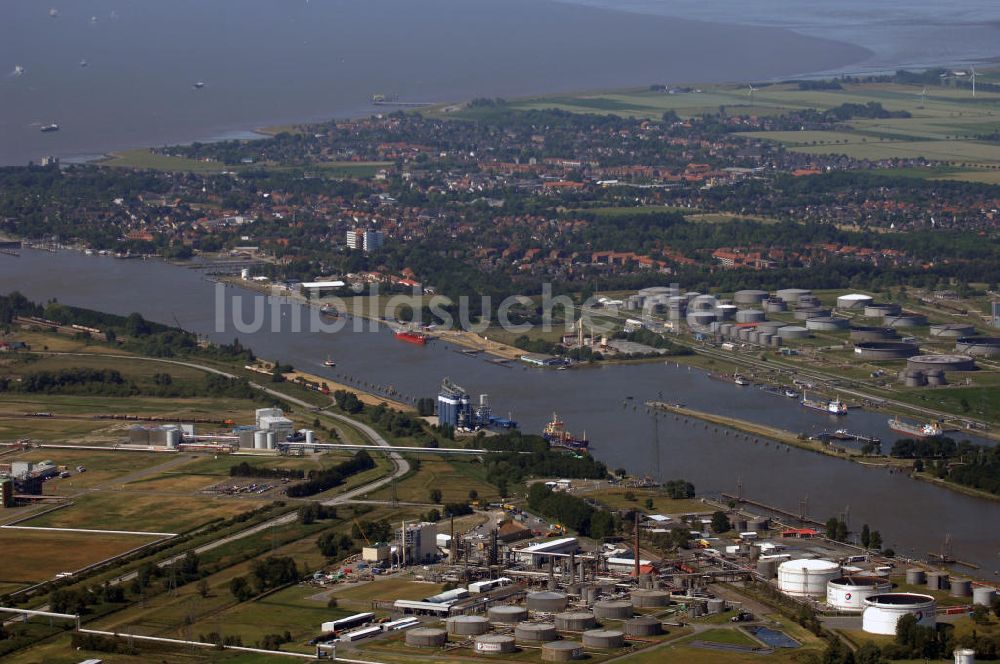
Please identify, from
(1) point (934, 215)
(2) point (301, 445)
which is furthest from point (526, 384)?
(1) point (934, 215)

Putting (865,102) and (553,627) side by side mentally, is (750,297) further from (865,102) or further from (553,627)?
(865,102)

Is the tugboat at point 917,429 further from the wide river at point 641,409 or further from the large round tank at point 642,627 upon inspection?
the large round tank at point 642,627

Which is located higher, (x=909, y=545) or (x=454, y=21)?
(x=454, y=21)

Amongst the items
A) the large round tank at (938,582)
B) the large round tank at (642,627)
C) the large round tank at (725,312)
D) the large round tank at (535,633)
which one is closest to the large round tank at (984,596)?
the large round tank at (938,582)

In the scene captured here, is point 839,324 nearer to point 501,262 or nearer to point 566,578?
point 501,262

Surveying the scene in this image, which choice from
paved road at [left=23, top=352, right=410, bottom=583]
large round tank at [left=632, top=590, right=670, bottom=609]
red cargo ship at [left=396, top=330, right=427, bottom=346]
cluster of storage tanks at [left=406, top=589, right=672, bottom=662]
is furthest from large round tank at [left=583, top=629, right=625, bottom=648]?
red cargo ship at [left=396, top=330, right=427, bottom=346]
